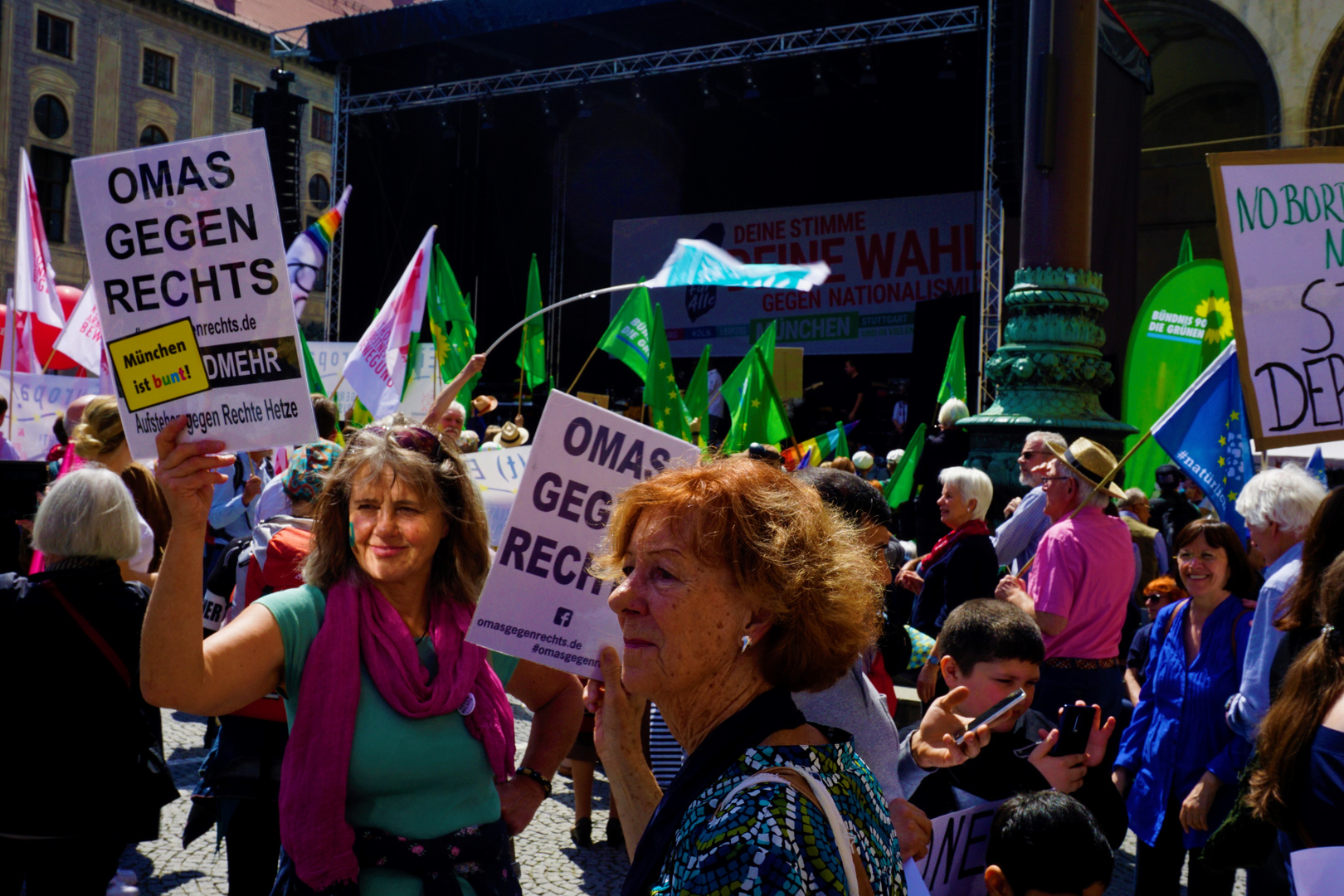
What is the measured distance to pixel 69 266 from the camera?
31156 mm

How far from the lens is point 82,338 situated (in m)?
9.37

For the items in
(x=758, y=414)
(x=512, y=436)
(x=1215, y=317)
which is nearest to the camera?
(x=1215, y=317)

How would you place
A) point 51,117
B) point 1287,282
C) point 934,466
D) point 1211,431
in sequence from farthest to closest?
point 51,117, point 934,466, point 1211,431, point 1287,282

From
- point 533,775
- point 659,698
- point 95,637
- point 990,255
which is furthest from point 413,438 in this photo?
point 990,255

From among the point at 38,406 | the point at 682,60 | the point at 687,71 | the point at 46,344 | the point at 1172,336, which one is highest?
the point at 682,60

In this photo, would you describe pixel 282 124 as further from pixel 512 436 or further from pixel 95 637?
pixel 95 637

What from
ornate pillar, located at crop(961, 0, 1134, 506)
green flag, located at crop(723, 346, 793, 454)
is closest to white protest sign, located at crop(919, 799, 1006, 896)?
ornate pillar, located at crop(961, 0, 1134, 506)

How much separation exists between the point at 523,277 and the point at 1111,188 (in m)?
12.0

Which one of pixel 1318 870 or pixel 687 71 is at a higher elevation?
pixel 687 71

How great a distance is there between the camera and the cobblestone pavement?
13.8ft

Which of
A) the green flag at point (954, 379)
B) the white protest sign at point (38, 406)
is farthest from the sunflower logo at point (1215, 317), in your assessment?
the white protest sign at point (38, 406)

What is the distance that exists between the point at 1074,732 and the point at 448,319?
10283 millimetres

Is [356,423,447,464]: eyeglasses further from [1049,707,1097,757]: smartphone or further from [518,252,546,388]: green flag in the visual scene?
[518,252,546,388]: green flag

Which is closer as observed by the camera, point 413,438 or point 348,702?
point 348,702
